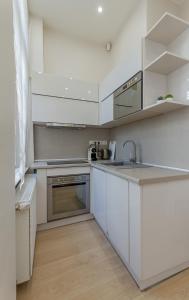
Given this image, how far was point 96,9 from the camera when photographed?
2.14 metres

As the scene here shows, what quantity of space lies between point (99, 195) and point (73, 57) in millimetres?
2393

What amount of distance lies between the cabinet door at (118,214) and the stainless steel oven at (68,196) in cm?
63

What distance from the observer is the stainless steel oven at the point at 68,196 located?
83.3 inches

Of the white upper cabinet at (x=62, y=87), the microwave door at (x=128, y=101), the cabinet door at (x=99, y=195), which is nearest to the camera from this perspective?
the microwave door at (x=128, y=101)

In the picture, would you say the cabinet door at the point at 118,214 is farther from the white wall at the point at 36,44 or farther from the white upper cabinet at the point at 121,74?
the white wall at the point at 36,44

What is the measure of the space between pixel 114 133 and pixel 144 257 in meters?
2.10

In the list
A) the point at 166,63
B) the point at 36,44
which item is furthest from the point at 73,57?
the point at 166,63

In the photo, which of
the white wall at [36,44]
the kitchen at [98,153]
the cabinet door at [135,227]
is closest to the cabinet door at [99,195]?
the kitchen at [98,153]

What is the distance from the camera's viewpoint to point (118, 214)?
152 centimetres

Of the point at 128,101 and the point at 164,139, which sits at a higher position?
the point at 128,101

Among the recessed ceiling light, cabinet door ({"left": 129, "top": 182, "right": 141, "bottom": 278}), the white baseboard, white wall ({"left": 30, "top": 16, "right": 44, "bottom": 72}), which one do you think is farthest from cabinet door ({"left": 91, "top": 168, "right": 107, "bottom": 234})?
the recessed ceiling light

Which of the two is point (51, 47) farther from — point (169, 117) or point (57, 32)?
point (169, 117)

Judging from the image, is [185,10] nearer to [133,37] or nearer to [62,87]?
[133,37]

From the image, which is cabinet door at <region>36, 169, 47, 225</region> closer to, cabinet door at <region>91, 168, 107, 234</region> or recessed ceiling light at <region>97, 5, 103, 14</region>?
cabinet door at <region>91, 168, 107, 234</region>
